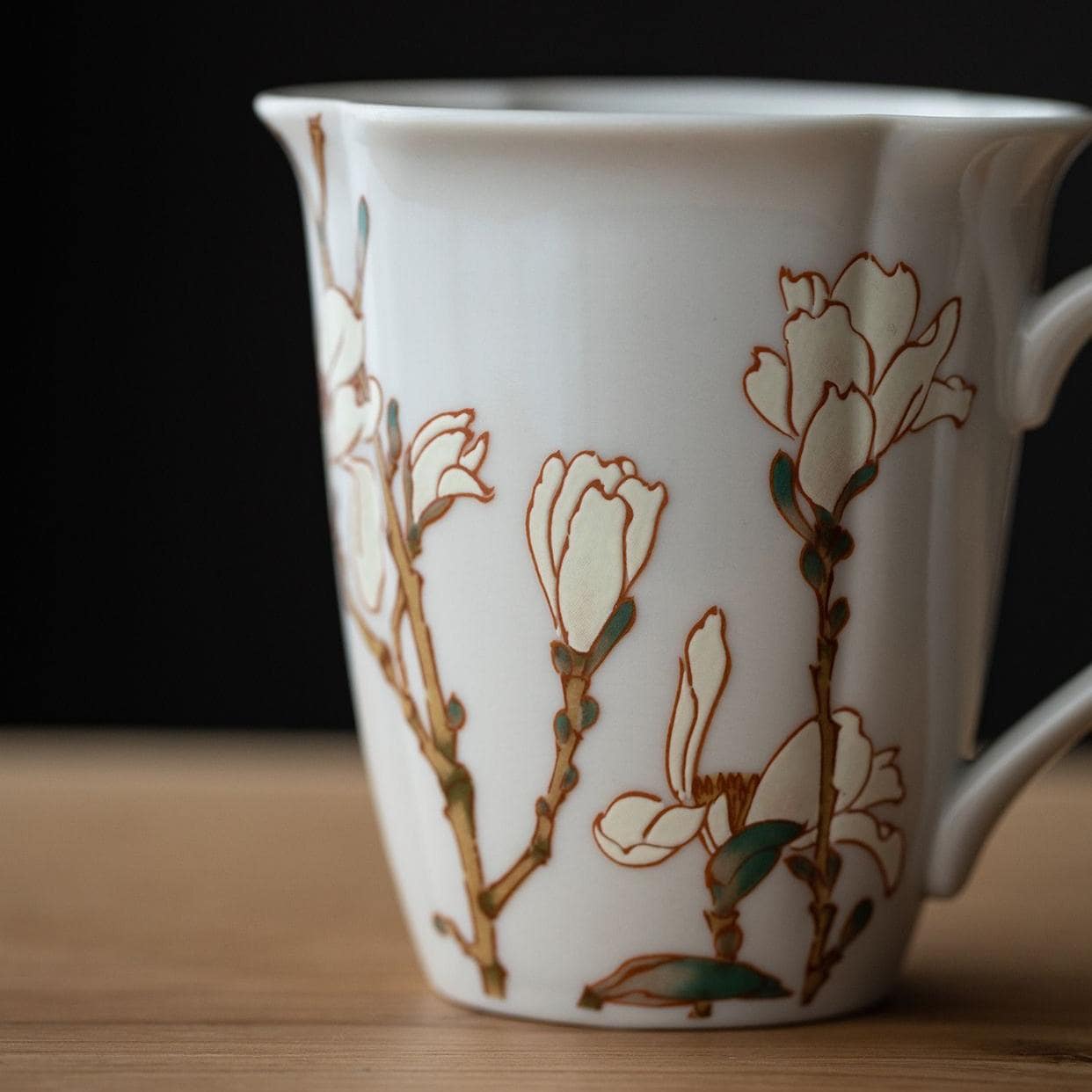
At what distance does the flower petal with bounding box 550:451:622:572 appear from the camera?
1.39ft

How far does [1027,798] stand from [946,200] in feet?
1.02

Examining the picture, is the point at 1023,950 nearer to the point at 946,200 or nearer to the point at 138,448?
the point at 946,200

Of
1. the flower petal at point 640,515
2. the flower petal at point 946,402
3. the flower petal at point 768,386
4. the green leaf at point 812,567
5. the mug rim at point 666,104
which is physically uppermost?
the mug rim at point 666,104

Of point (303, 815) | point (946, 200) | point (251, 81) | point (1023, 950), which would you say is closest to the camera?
point (946, 200)

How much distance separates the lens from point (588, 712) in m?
0.44

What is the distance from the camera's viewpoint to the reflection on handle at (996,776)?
466 millimetres

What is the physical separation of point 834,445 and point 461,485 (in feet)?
0.28

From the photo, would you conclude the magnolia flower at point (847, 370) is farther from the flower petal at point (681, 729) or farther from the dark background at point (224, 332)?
the dark background at point (224, 332)

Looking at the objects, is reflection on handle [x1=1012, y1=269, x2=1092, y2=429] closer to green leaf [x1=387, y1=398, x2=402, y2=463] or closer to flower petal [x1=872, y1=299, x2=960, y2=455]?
flower petal [x1=872, y1=299, x2=960, y2=455]

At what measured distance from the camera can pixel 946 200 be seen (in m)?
0.43

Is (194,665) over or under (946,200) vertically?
under

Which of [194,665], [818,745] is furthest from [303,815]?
[194,665]

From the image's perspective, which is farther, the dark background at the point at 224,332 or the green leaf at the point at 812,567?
the dark background at the point at 224,332

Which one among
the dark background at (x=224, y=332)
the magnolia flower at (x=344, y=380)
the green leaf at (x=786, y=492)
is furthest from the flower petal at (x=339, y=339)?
the dark background at (x=224, y=332)
